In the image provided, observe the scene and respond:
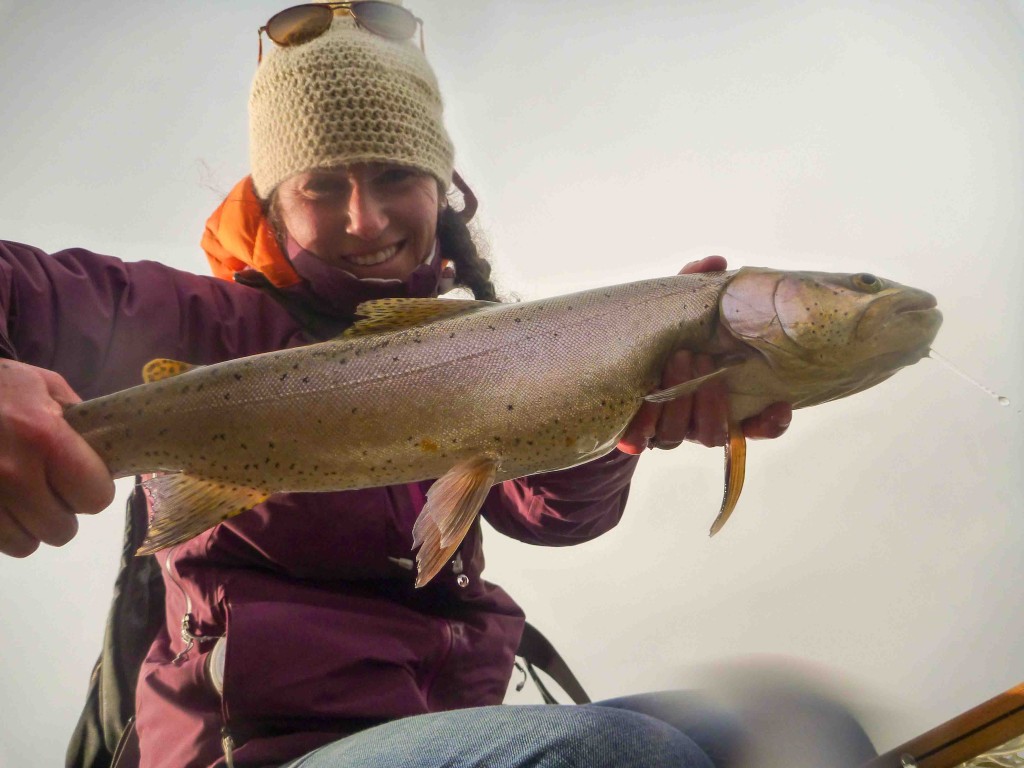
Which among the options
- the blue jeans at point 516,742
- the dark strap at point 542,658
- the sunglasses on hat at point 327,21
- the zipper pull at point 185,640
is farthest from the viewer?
the dark strap at point 542,658

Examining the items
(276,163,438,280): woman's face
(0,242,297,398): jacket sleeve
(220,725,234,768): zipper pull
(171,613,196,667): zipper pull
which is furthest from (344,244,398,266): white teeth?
(220,725,234,768): zipper pull

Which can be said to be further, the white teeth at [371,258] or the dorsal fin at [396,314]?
the white teeth at [371,258]

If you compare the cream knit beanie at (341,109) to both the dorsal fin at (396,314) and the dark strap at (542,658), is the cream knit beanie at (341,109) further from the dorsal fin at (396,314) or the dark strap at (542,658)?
the dark strap at (542,658)

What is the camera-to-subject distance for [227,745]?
80 centimetres

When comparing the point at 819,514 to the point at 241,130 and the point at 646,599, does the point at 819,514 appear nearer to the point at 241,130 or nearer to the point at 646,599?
the point at 646,599

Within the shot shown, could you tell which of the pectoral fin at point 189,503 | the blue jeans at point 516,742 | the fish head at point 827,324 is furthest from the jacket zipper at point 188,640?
the fish head at point 827,324

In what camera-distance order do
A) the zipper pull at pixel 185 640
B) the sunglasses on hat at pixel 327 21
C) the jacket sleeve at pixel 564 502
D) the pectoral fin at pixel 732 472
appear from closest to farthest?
the pectoral fin at pixel 732 472, the zipper pull at pixel 185 640, the jacket sleeve at pixel 564 502, the sunglasses on hat at pixel 327 21

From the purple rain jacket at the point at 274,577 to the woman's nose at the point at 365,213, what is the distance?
0.12m

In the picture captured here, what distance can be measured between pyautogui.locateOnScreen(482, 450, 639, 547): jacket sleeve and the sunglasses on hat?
1105mm

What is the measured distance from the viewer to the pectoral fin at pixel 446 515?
2.31ft

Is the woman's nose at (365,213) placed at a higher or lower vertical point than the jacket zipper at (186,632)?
higher

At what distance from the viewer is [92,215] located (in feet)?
7.01

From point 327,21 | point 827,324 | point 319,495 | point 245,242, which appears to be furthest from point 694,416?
point 327,21

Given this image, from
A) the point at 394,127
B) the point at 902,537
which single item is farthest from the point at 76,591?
the point at 902,537
